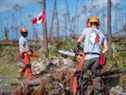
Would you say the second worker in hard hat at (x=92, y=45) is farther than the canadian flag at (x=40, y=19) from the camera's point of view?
No

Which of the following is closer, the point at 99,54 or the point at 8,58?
the point at 99,54

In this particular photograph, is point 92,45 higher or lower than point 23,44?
higher

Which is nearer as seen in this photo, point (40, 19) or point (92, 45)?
point (92, 45)

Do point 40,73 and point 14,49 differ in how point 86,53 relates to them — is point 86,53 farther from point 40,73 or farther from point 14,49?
point 14,49

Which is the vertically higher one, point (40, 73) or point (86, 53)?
point (86, 53)

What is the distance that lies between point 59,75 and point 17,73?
4.52 meters

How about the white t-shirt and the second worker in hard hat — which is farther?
the white t-shirt

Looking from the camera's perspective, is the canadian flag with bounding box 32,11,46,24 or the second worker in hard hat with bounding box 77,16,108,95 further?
the canadian flag with bounding box 32,11,46,24

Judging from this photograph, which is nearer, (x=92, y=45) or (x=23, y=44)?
(x=92, y=45)

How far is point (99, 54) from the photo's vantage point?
12.9m

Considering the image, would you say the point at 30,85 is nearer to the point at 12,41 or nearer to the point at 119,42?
the point at 119,42

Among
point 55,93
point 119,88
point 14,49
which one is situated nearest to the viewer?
point 55,93

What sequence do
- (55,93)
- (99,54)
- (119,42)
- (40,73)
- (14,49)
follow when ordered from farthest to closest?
(14,49) → (119,42) → (40,73) → (55,93) → (99,54)

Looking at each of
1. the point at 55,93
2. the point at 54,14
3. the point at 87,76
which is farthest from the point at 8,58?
the point at 87,76
